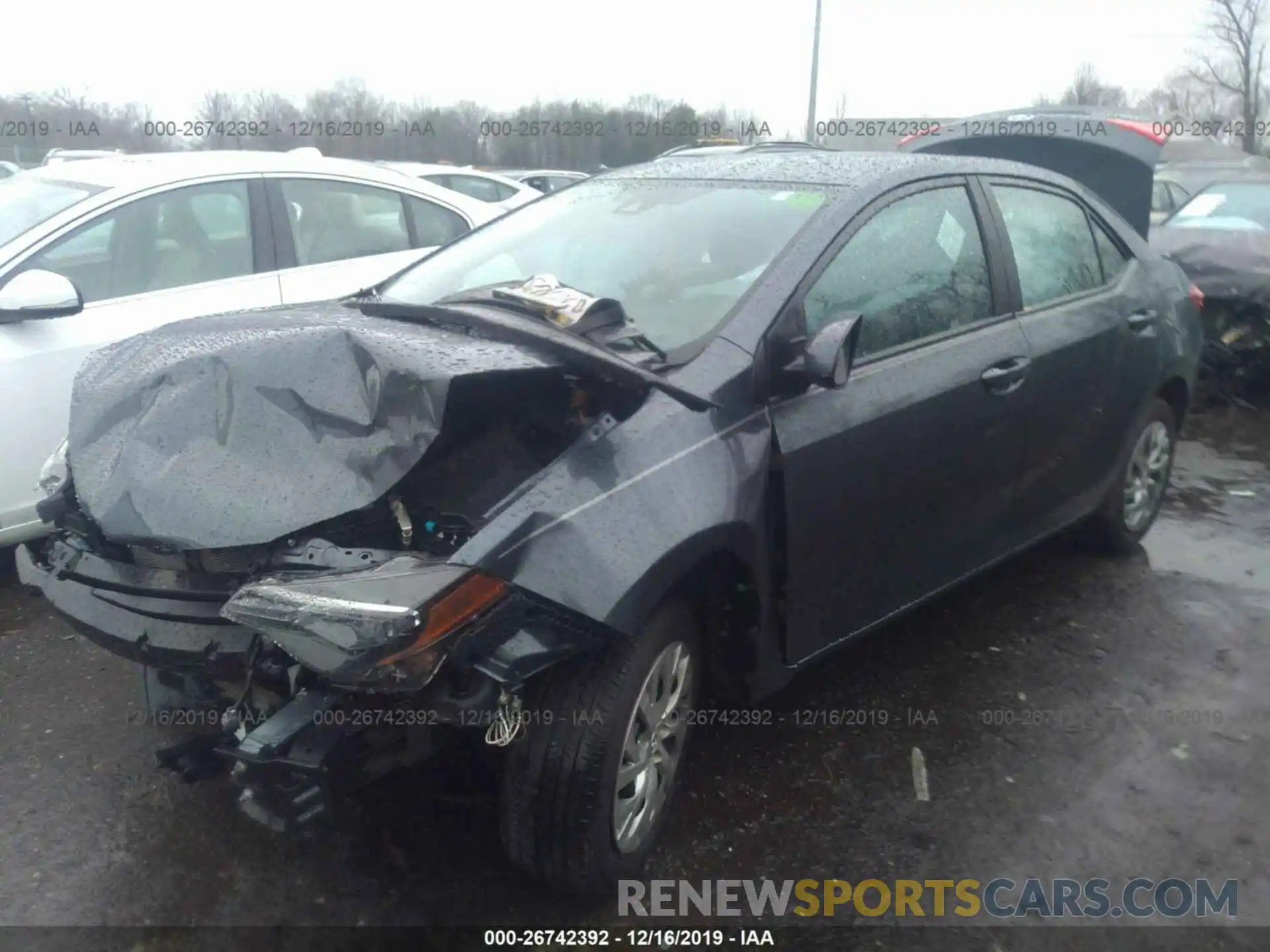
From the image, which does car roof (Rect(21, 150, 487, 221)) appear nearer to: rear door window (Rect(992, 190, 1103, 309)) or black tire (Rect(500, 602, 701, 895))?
rear door window (Rect(992, 190, 1103, 309))

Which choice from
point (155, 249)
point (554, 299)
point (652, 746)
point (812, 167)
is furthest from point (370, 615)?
point (155, 249)

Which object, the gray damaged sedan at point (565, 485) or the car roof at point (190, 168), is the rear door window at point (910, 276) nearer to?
the gray damaged sedan at point (565, 485)

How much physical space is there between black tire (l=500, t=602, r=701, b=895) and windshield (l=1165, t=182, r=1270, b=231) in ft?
24.9

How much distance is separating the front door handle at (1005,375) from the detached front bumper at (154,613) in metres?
2.38

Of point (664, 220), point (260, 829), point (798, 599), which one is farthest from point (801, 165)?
point (260, 829)

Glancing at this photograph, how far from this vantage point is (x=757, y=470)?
9.07 feet

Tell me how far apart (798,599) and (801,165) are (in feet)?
4.99

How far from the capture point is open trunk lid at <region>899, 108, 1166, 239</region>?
7.22 m

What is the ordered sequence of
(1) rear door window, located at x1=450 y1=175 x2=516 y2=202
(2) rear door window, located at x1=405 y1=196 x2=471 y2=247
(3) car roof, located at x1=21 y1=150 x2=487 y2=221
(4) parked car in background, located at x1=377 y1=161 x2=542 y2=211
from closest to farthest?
(3) car roof, located at x1=21 y1=150 x2=487 y2=221 → (2) rear door window, located at x1=405 y1=196 x2=471 y2=247 → (4) parked car in background, located at x1=377 y1=161 x2=542 y2=211 → (1) rear door window, located at x1=450 y1=175 x2=516 y2=202

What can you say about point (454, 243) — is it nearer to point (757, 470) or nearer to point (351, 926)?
point (757, 470)

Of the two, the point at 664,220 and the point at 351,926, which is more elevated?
the point at 664,220

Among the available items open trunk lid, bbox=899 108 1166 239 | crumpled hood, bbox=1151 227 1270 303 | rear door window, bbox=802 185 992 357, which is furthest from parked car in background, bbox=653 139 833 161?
crumpled hood, bbox=1151 227 1270 303

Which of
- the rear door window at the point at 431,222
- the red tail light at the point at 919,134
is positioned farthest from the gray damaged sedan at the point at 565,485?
the red tail light at the point at 919,134

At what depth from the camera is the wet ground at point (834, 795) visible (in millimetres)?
2715
